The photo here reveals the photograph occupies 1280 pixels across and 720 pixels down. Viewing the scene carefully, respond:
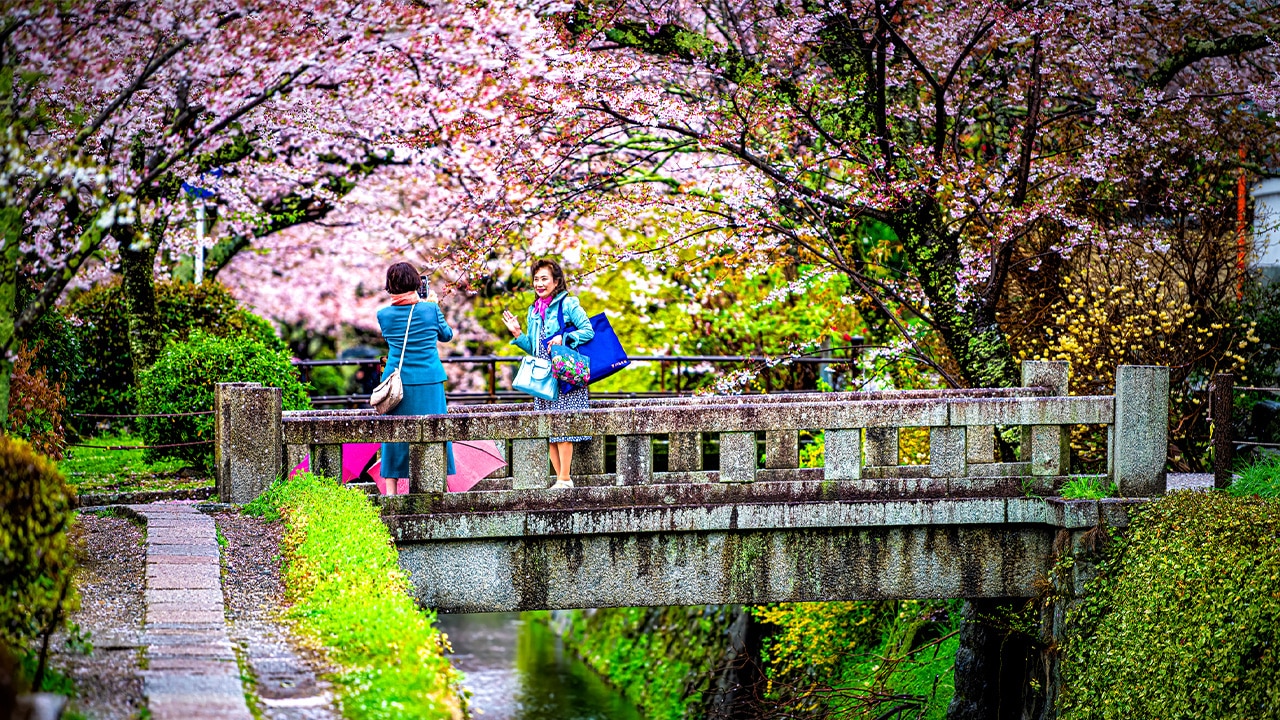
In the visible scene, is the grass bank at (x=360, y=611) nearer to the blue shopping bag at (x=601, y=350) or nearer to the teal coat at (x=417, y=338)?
the teal coat at (x=417, y=338)

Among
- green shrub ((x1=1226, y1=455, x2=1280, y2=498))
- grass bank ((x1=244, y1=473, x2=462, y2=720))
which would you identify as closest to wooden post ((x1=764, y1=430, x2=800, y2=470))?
grass bank ((x1=244, y1=473, x2=462, y2=720))

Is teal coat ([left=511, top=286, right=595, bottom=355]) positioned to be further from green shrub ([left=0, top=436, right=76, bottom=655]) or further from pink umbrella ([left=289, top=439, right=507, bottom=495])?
green shrub ([left=0, top=436, right=76, bottom=655])

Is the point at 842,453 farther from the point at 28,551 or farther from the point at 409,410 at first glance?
the point at 28,551

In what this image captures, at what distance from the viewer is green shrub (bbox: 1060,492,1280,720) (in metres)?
7.80

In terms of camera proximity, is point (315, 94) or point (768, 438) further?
point (315, 94)

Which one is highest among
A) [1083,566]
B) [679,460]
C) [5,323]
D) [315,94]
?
[315,94]

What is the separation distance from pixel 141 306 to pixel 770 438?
9133 mm

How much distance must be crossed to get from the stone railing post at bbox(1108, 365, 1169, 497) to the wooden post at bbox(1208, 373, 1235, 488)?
1.20 meters

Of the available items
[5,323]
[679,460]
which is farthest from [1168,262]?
[5,323]

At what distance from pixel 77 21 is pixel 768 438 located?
5.81 meters

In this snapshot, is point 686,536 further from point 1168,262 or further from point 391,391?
point 1168,262

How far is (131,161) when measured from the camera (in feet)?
40.8

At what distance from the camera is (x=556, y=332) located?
31.5ft

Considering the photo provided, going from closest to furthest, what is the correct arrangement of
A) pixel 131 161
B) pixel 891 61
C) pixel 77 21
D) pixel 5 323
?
pixel 5 323 → pixel 77 21 → pixel 131 161 → pixel 891 61
